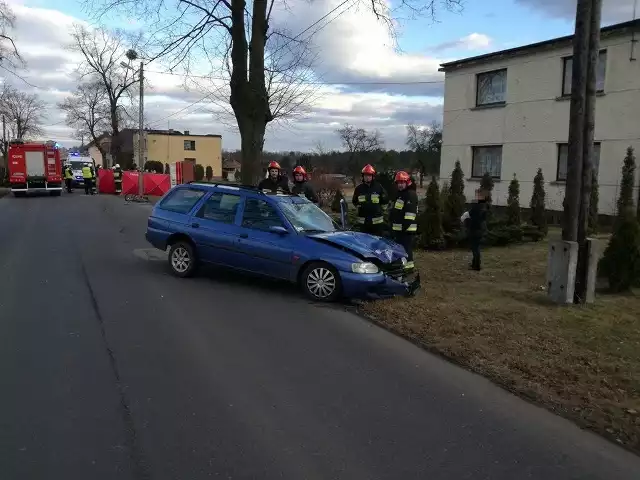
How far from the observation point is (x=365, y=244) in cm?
837

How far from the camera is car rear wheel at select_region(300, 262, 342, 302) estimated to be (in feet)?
26.7

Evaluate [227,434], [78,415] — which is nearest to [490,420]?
[227,434]

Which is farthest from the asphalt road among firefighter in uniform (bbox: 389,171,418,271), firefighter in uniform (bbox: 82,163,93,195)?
firefighter in uniform (bbox: 82,163,93,195)

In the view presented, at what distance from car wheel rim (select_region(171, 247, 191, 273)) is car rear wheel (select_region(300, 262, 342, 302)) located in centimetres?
230

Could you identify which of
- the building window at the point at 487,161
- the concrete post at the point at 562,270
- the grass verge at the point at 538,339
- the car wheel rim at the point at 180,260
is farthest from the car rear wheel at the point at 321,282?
the building window at the point at 487,161

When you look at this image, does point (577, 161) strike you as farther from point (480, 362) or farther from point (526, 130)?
point (526, 130)

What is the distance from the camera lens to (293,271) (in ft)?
27.7

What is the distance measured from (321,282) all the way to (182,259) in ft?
8.83

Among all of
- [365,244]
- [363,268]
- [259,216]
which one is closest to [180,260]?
[259,216]

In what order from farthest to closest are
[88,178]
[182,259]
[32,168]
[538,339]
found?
[88,178] < [32,168] < [182,259] < [538,339]

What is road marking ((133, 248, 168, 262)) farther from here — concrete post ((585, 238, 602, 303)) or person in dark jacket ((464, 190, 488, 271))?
concrete post ((585, 238, 602, 303))

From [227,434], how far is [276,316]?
3.34 meters

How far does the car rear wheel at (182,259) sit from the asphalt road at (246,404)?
1.67 meters

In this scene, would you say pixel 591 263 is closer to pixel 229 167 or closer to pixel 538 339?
pixel 538 339
